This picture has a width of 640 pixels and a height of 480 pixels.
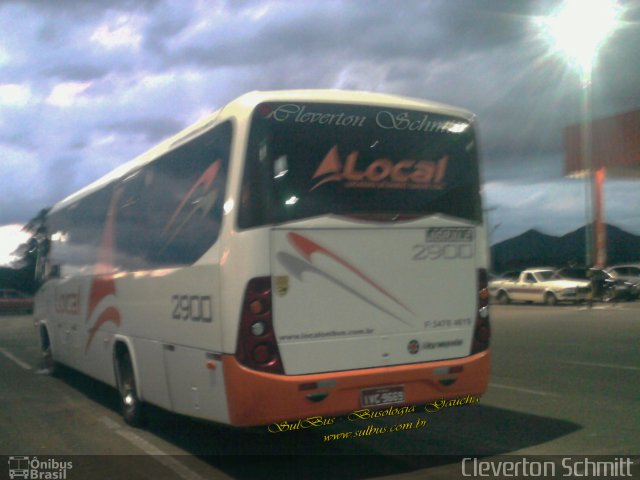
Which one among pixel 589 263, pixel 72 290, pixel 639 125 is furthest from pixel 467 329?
pixel 639 125

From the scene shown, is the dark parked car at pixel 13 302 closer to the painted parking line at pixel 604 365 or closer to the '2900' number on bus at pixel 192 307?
the painted parking line at pixel 604 365

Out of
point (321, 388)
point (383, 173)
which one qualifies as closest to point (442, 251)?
point (383, 173)

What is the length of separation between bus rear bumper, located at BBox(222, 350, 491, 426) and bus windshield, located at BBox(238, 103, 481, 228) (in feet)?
4.39

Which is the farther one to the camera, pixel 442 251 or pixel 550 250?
pixel 550 250

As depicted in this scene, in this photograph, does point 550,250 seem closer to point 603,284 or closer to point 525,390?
point 603,284

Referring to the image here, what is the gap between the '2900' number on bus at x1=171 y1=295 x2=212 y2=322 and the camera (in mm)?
6614

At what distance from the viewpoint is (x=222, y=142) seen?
21.9 feet

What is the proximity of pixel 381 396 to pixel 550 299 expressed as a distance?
89.7ft

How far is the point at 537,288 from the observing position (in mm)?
32781

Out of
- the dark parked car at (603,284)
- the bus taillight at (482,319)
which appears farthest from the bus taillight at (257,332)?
the dark parked car at (603,284)

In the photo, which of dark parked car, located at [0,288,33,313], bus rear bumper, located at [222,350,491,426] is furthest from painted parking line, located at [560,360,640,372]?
dark parked car, located at [0,288,33,313]

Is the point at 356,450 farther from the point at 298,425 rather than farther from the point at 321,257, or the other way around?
the point at 321,257

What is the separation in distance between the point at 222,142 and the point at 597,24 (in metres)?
22.2

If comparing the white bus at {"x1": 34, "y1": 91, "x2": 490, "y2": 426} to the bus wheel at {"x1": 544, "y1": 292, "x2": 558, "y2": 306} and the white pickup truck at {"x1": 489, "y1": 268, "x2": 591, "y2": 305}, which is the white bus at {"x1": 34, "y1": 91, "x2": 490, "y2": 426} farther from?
the bus wheel at {"x1": 544, "y1": 292, "x2": 558, "y2": 306}
